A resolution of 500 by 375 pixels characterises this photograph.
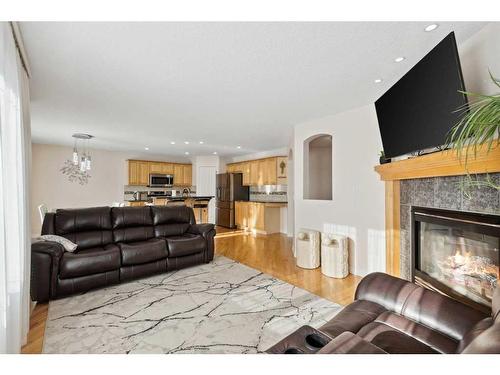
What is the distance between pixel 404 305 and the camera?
1553mm

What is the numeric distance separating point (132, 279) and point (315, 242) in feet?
8.84

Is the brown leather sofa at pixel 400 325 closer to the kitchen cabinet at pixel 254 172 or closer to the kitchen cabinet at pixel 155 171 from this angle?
the kitchen cabinet at pixel 254 172

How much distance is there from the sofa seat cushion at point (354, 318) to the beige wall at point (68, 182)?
746 centimetres

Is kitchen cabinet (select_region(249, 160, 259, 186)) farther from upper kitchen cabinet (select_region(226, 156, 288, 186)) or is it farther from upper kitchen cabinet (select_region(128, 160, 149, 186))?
upper kitchen cabinet (select_region(128, 160, 149, 186))

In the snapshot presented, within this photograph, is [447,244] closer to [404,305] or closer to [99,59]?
[404,305]

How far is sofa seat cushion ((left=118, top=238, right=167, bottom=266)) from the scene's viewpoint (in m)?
3.22

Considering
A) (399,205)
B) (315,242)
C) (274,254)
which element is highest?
(399,205)

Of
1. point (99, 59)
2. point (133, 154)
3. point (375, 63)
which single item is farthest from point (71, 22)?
point (133, 154)

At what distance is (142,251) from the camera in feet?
10.9

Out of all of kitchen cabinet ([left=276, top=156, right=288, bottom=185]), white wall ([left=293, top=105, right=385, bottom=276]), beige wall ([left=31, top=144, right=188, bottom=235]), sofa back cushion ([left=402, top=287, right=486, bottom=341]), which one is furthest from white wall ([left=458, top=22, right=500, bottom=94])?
beige wall ([left=31, top=144, right=188, bottom=235])

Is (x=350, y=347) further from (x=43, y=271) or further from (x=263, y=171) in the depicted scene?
(x=263, y=171)

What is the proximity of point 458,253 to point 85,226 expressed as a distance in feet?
14.1

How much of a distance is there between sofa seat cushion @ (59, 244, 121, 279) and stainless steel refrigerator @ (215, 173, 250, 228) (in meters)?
4.59

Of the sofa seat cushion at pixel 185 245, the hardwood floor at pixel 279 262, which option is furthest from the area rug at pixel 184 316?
the sofa seat cushion at pixel 185 245
